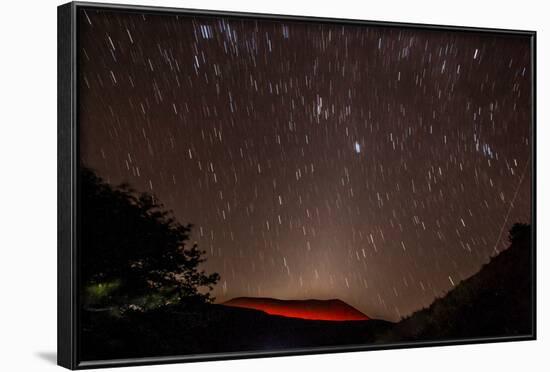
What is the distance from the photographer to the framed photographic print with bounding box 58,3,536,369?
25.0ft

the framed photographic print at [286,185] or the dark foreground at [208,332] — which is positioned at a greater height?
the framed photographic print at [286,185]

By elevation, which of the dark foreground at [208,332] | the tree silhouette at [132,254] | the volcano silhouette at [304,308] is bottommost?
the dark foreground at [208,332]

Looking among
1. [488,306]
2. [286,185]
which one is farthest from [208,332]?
[488,306]

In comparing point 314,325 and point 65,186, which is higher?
point 65,186

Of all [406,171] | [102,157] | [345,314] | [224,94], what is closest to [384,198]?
[406,171]

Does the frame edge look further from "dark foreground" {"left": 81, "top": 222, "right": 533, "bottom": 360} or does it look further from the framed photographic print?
"dark foreground" {"left": 81, "top": 222, "right": 533, "bottom": 360}

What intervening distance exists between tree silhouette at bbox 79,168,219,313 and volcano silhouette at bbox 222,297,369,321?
283 mm

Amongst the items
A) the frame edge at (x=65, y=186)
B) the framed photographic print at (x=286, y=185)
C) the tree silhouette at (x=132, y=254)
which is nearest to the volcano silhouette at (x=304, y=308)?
the framed photographic print at (x=286, y=185)

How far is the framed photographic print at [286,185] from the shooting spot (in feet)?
25.0

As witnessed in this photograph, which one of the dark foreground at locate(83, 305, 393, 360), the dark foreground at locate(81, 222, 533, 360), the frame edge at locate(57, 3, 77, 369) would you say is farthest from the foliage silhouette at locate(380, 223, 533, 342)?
the frame edge at locate(57, 3, 77, 369)

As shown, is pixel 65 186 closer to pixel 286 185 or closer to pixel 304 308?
pixel 286 185

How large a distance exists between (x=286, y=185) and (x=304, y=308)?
0.80 meters

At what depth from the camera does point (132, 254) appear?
768cm

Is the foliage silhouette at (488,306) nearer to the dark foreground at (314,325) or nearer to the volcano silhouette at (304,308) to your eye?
the dark foreground at (314,325)
